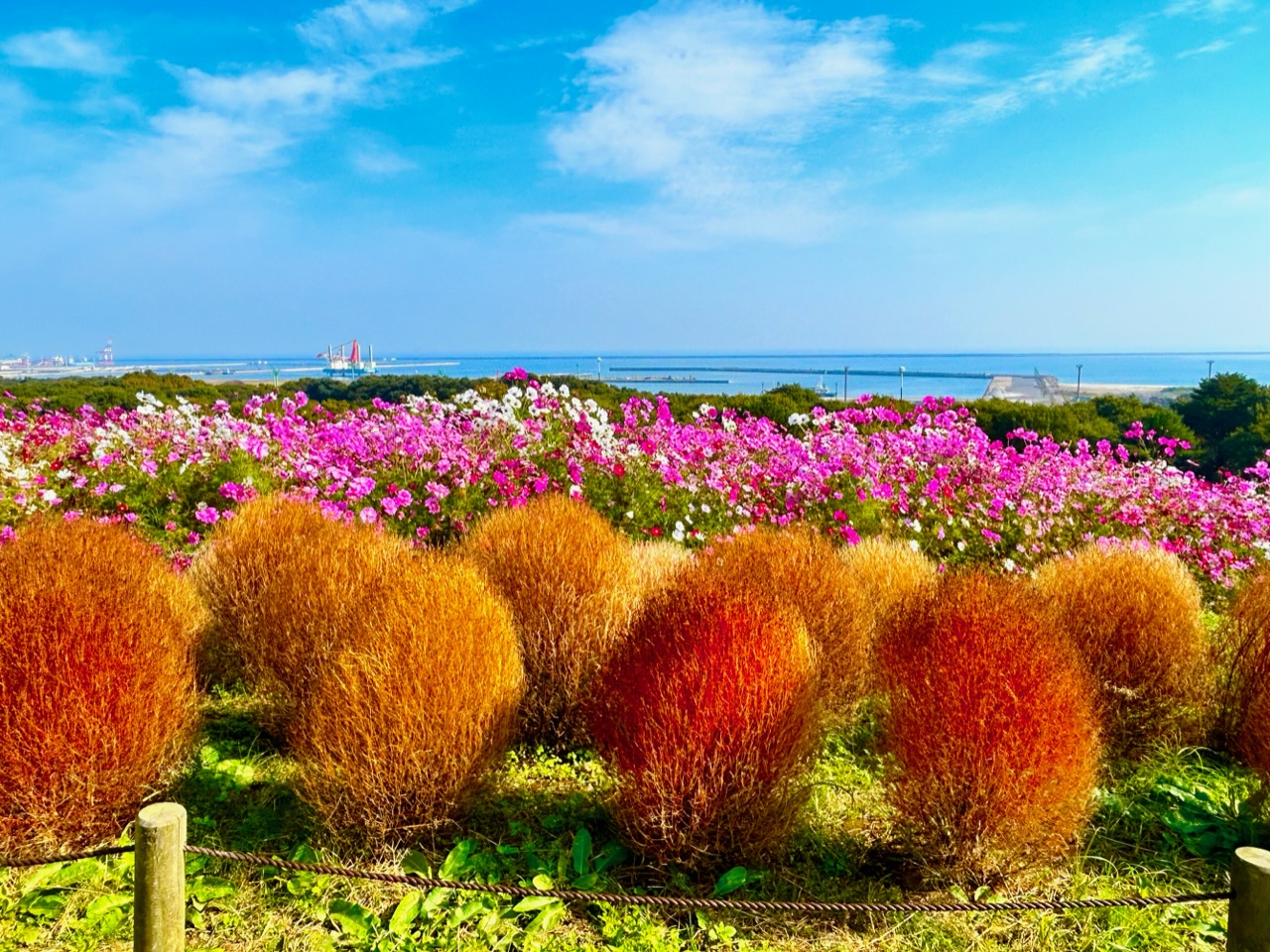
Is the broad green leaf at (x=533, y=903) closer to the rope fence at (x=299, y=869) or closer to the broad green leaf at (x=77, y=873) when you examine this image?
the rope fence at (x=299, y=869)

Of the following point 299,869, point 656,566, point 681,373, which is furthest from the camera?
point 681,373

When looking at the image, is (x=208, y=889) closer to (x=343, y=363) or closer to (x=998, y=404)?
(x=998, y=404)

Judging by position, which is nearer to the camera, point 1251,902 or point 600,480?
point 1251,902

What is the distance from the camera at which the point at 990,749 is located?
2582 mm

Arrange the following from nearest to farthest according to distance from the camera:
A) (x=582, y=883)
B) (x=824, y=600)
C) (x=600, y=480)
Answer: (x=582, y=883) < (x=824, y=600) < (x=600, y=480)

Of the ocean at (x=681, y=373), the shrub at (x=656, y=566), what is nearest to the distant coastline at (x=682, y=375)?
the ocean at (x=681, y=373)

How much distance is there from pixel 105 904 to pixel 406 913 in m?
0.95

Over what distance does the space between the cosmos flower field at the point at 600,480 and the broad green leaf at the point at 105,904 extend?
134 inches

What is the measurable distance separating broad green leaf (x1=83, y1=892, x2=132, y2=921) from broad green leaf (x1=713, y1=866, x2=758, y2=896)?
1.87 metres

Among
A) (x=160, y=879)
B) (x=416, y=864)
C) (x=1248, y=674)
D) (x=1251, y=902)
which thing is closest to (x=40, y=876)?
(x=160, y=879)

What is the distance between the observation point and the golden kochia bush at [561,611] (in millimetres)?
3611

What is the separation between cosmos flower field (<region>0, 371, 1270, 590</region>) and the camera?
262 inches

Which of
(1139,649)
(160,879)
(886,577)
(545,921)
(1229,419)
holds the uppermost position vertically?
(1229,419)

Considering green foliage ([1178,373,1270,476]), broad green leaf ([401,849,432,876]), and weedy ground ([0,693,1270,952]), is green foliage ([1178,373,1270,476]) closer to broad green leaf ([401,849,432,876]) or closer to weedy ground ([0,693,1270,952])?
weedy ground ([0,693,1270,952])
